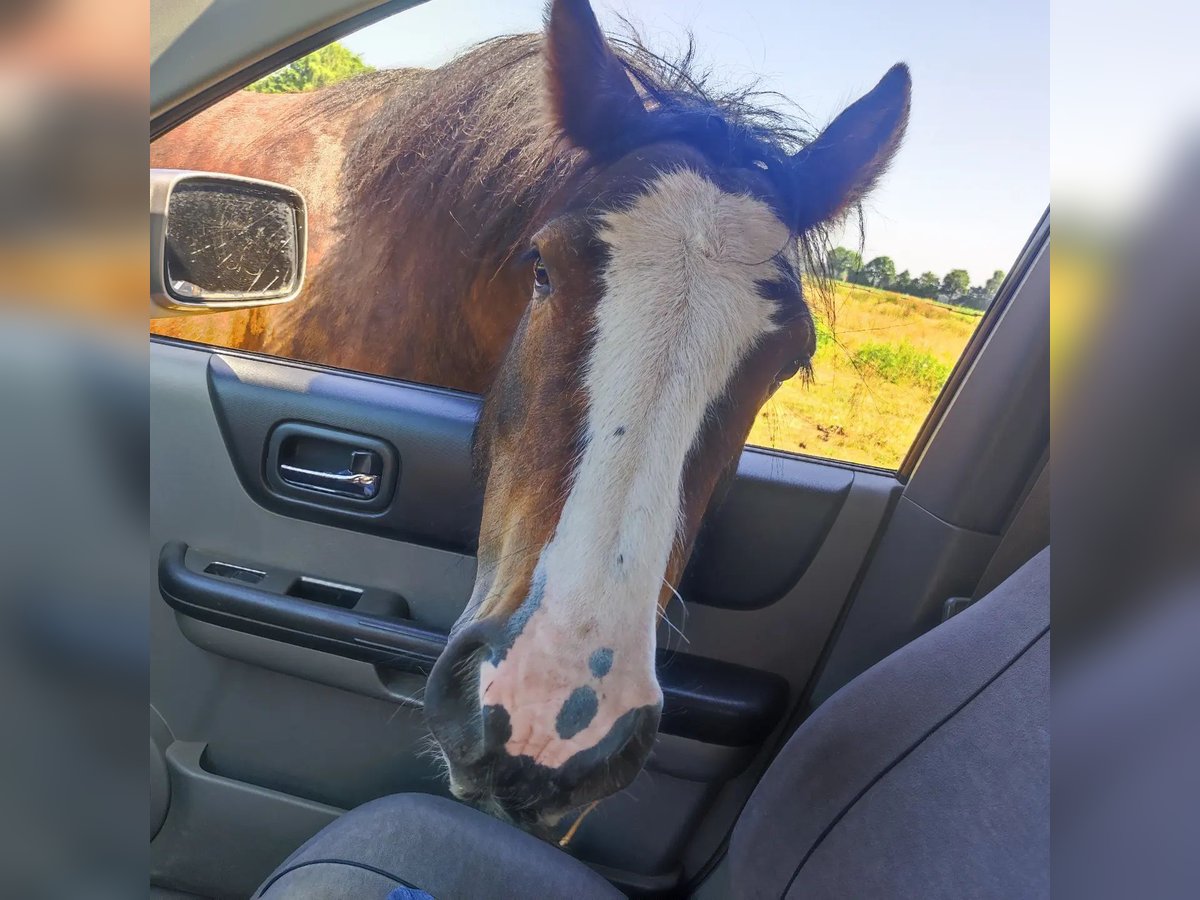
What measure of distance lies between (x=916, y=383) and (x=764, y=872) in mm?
758

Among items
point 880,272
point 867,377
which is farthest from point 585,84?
point 867,377

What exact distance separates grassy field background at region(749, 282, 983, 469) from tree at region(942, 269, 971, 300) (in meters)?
0.02

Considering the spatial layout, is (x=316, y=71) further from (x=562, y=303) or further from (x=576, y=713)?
(x=576, y=713)

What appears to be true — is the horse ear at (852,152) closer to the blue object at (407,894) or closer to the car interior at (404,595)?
the car interior at (404,595)

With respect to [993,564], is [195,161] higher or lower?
higher

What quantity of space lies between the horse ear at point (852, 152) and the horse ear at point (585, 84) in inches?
10.3

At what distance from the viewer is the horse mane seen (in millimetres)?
1049

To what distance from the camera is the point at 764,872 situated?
0.88m

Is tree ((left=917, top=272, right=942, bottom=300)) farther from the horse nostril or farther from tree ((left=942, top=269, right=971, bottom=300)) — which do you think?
the horse nostril

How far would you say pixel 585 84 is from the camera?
1029 millimetres

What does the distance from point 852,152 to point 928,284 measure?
0.22m
